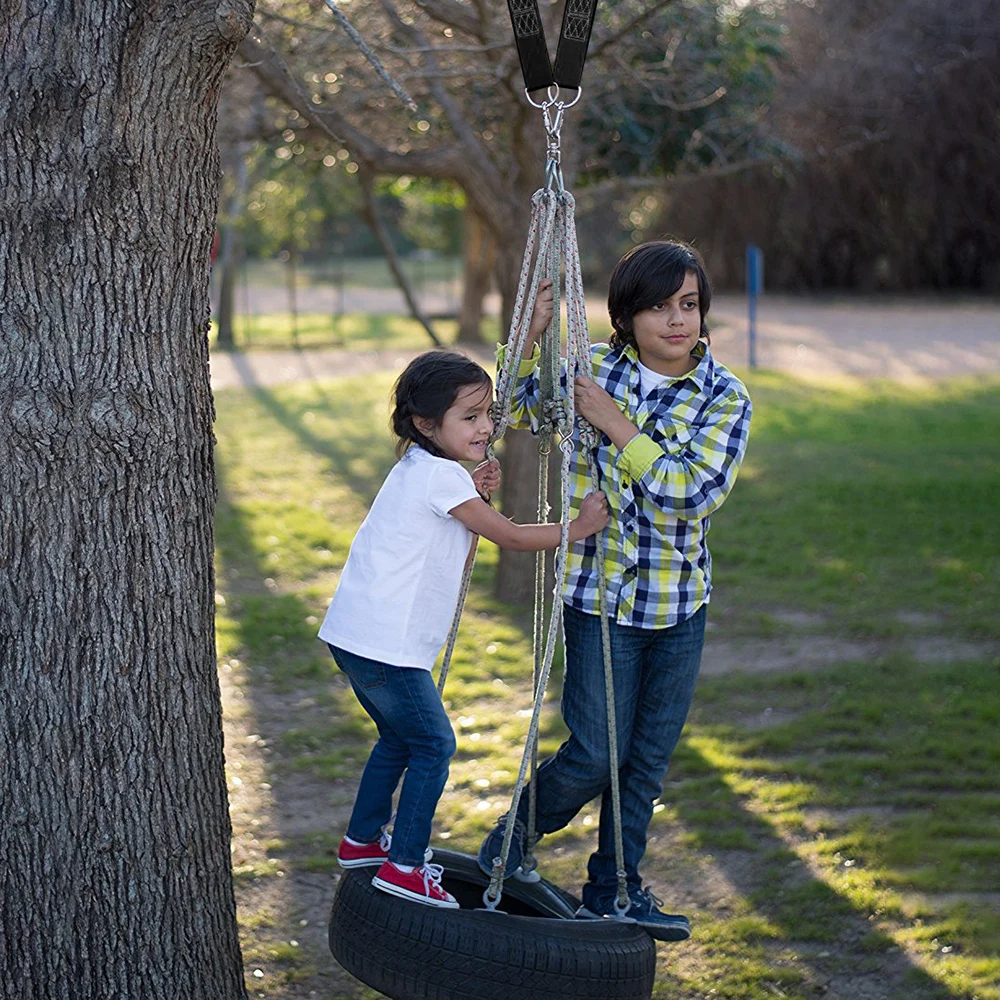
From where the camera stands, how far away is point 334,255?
37812mm

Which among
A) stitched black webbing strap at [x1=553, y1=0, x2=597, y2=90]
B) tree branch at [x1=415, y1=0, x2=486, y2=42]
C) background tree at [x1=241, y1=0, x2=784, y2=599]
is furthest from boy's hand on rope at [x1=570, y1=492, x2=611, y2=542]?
tree branch at [x1=415, y1=0, x2=486, y2=42]

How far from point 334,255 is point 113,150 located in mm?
36107

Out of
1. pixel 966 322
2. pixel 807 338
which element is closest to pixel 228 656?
pixel 807 338

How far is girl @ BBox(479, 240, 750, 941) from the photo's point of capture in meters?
2.81

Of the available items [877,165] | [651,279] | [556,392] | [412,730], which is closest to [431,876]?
[412,730]

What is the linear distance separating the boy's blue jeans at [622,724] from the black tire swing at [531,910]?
8cm

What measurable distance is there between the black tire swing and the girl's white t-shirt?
69mm

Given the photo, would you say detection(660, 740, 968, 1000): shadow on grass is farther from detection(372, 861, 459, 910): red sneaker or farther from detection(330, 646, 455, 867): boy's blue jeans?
detection(330, 646, 455, 867): boy's blue jeans

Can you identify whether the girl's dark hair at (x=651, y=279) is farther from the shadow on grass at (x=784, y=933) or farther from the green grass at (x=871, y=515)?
the green grass at (x=871, y=515)

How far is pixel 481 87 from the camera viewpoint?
22.8 feet

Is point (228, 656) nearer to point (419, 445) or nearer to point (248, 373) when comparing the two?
point (419, 445)

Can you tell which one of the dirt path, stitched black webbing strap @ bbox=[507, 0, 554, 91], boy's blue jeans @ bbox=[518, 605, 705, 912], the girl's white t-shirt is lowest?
the dirt path

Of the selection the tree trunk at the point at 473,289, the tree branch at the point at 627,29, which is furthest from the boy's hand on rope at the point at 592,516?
the tree trunk at the point at 473,289

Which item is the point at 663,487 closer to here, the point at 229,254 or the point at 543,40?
the point at 543,40
